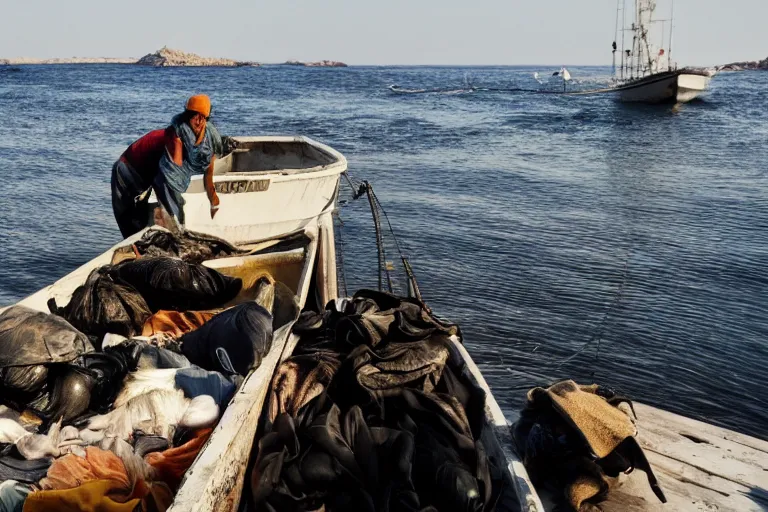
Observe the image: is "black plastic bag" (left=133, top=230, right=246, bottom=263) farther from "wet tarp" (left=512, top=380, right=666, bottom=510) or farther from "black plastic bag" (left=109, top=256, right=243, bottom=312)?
"wet tarp" (left=512, top=380, right=666, bottom=510)

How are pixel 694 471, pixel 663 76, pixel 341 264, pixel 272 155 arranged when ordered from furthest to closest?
pixel 663 76 < pixel 272 155 < pixel 341 264 < pixel 694 471

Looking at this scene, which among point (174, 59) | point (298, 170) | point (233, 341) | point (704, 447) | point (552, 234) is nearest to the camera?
point (233, 341)

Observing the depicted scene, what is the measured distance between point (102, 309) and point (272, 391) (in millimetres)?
1510

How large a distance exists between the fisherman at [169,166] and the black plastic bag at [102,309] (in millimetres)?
1872

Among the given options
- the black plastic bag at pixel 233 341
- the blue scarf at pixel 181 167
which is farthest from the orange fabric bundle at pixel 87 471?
the blue scarf at pixel 181 167

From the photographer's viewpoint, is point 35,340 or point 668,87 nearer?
point 35,340

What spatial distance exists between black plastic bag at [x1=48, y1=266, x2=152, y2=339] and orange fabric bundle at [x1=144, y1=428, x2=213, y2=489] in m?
1.57

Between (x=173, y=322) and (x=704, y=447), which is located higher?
(x=173, y=322)

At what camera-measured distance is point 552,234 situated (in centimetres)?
1016

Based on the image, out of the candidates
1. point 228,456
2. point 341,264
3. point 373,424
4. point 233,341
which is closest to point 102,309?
point 233,341

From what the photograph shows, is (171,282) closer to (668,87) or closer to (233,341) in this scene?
(233,341)

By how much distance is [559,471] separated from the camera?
3557mm

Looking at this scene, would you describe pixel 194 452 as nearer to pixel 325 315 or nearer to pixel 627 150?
pixel 325 315

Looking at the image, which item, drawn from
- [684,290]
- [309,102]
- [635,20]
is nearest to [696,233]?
[684,290]
